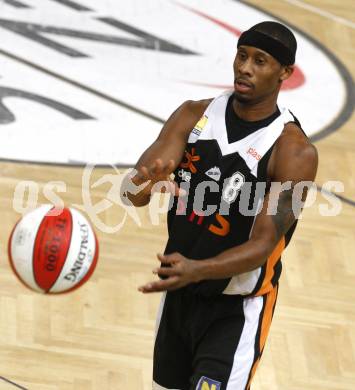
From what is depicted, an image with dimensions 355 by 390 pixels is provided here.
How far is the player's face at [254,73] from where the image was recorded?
15.6 ft

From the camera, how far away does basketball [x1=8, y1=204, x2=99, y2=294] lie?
5.01 metres

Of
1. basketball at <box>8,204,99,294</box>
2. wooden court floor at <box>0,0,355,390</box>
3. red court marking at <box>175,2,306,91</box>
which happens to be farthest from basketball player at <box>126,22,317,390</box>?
red court marking at <box>175,2,306,91</box>

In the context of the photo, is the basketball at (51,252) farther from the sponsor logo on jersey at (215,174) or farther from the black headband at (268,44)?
the black headband at (268,44)

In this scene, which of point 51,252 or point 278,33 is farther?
point 51,252

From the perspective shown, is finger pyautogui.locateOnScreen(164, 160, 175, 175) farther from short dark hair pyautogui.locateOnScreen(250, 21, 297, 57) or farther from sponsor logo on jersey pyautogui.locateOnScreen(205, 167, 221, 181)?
short dark hair pyautogui.locateOnScreen(250, 21, 297, 57)

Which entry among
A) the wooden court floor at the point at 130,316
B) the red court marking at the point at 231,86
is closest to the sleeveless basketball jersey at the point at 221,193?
the wooden court floor at the point at 130,316

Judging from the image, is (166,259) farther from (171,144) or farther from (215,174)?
(171,144)

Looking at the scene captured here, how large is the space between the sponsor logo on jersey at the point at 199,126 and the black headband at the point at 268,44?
429mm

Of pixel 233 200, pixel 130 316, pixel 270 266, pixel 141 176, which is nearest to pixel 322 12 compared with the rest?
pixel 130 316

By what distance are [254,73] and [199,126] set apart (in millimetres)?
407

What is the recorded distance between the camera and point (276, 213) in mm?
4746

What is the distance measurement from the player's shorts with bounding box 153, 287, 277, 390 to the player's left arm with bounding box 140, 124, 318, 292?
0.43 m

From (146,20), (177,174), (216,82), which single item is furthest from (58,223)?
(146,20)

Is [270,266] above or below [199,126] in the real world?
below
